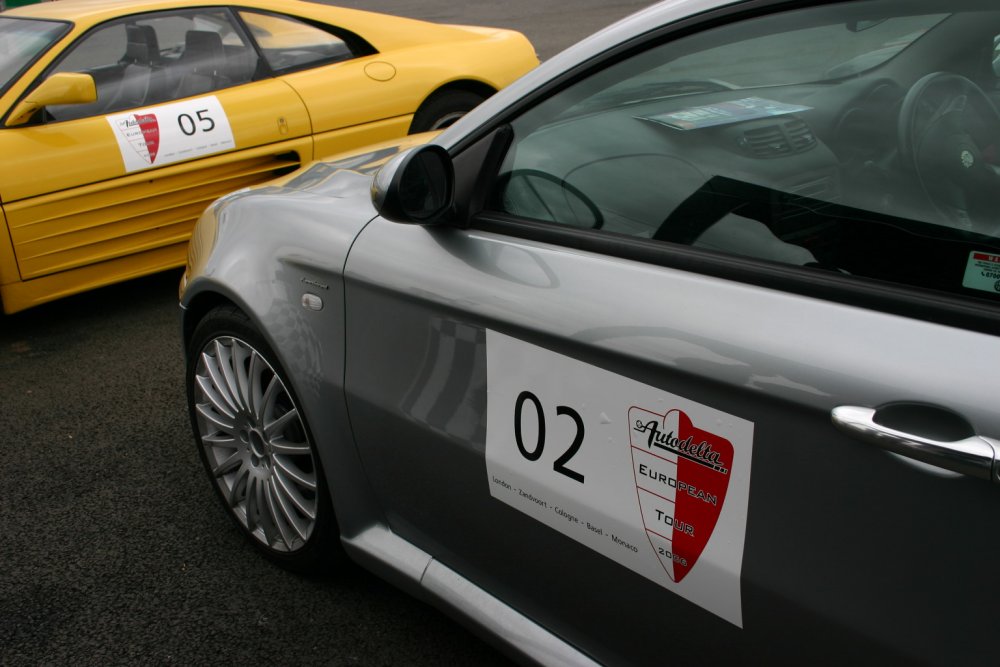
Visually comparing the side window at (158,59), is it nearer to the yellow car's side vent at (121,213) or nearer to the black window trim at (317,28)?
the black window trim at (317,28)

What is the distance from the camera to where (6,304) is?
4.12m

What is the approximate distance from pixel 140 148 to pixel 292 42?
103 cm

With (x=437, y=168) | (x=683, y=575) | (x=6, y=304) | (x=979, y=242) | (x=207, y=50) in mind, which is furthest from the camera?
(x=207, y=50)

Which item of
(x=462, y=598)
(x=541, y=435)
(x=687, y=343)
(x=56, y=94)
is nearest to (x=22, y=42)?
(x=56, y=94)

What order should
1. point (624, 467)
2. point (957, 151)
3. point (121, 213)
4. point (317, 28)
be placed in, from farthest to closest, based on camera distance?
1. point (317, 28)
2. point (121, 213)
3. point (624, 467)
4. point (957, 151)

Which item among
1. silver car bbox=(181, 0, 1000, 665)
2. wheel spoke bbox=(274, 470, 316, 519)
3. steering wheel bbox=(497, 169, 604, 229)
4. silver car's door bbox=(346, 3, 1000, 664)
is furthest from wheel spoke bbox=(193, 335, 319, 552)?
steering wheel bbox=(497, 169, 604, 229)

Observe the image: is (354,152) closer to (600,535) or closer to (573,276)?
(573,276)

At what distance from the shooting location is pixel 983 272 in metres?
1.24

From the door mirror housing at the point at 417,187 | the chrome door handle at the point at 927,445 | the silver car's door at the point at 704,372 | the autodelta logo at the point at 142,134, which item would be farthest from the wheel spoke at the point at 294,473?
the autodelta logo at the point at 142,134

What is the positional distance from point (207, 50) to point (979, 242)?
418 cm

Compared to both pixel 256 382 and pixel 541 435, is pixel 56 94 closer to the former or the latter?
pixel 256 382

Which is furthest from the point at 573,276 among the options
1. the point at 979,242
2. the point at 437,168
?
the point at 979,242

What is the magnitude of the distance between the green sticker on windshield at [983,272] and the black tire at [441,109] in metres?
3.88

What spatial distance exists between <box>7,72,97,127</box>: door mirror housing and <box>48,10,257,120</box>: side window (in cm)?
14
